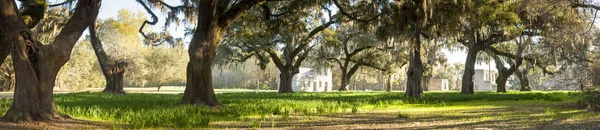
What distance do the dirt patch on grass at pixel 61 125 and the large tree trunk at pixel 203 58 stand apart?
469cm

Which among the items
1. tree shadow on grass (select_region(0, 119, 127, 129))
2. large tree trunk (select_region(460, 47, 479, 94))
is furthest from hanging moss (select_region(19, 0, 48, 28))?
large tree trunk (select_region(460, 47, 479, 94))

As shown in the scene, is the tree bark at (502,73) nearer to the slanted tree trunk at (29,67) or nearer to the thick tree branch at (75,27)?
the thick tree branch at (75,27)

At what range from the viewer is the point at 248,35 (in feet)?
62.3

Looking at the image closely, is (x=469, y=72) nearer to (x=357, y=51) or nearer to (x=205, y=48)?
(x=357, y=51)

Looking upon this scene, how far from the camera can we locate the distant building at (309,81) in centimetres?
6862

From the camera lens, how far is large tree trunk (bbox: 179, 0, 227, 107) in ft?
39.7

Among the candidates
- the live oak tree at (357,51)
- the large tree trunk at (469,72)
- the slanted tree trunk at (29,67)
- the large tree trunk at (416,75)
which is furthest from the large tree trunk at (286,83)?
the slanted tree trunk at (29,67)

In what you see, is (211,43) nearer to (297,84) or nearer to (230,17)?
(230,17)

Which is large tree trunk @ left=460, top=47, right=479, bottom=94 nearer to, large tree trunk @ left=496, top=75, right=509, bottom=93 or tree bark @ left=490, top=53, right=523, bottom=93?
tree bark @ left=490, top=53, right=523, bottom=93

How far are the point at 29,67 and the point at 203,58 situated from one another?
5.60m

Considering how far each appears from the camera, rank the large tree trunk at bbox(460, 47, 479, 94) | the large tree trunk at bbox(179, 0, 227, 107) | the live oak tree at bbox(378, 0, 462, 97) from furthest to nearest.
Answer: the large tree trunk at bbox(460, 47, 479, 94), the live oak tree at bbox(378, 0, 462, 97), the large tree trunk at bbox(179, 0, 227, 107)

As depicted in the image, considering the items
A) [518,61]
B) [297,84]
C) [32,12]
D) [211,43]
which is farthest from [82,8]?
[297,84]

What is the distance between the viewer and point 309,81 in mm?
70625

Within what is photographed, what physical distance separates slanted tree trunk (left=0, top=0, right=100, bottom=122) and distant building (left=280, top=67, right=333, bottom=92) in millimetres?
60530
